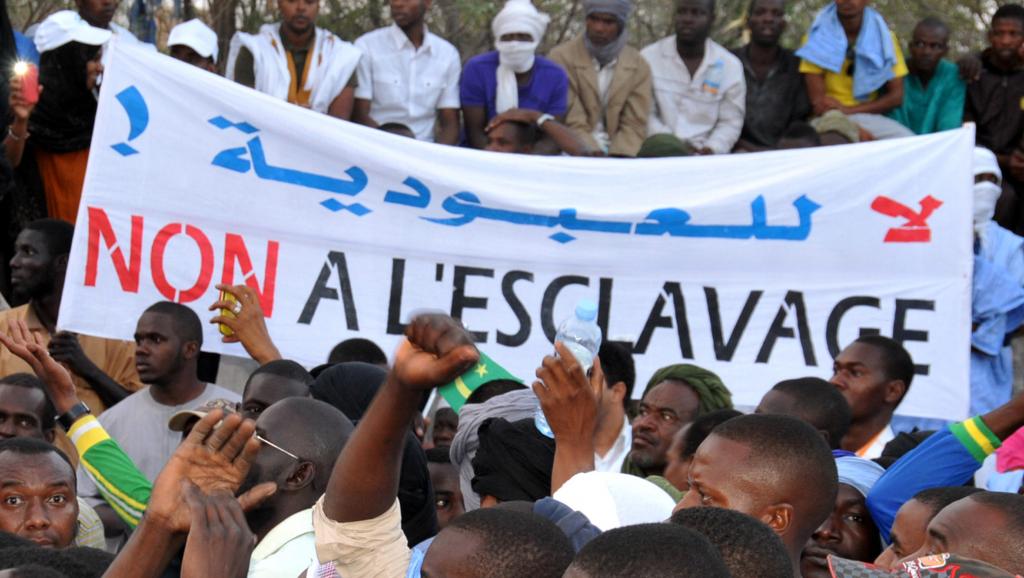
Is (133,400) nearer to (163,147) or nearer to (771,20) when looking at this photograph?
(163,147)

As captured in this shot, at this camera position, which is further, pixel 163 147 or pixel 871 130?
pixel 871 130

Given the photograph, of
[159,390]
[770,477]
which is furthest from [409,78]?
[770,477]

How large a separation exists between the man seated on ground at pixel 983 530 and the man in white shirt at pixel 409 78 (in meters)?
6.21

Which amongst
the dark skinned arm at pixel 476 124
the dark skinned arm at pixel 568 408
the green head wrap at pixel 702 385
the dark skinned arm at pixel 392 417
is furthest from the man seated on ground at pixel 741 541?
the dark skinned arm at pixel 476 124

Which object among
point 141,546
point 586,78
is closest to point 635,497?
point 141,546

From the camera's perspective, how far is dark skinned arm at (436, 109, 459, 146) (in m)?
9.48

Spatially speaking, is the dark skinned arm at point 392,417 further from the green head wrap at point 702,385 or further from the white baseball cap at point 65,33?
the white baseball cap at point 65,33

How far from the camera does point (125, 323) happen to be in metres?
7.35

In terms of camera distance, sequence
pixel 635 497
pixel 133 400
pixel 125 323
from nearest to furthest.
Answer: pixel 635 497 < pixel 133 400 < pixel 125 323

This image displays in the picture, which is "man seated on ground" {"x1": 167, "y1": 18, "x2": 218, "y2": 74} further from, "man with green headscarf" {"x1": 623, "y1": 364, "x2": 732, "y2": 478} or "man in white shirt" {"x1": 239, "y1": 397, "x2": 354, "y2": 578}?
"man in white shirt" {"x1": 239, "y1": 397, "x2": 354, "y2": 578}

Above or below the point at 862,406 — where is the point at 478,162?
above

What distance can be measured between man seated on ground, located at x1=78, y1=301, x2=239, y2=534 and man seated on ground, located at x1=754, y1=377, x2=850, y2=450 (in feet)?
8.55

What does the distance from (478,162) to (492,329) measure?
91cm

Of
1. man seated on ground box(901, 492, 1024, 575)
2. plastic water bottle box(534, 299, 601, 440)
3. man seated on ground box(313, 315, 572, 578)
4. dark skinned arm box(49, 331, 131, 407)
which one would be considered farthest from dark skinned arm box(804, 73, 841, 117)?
man seated on ground box(313, 315, 572, 578)
